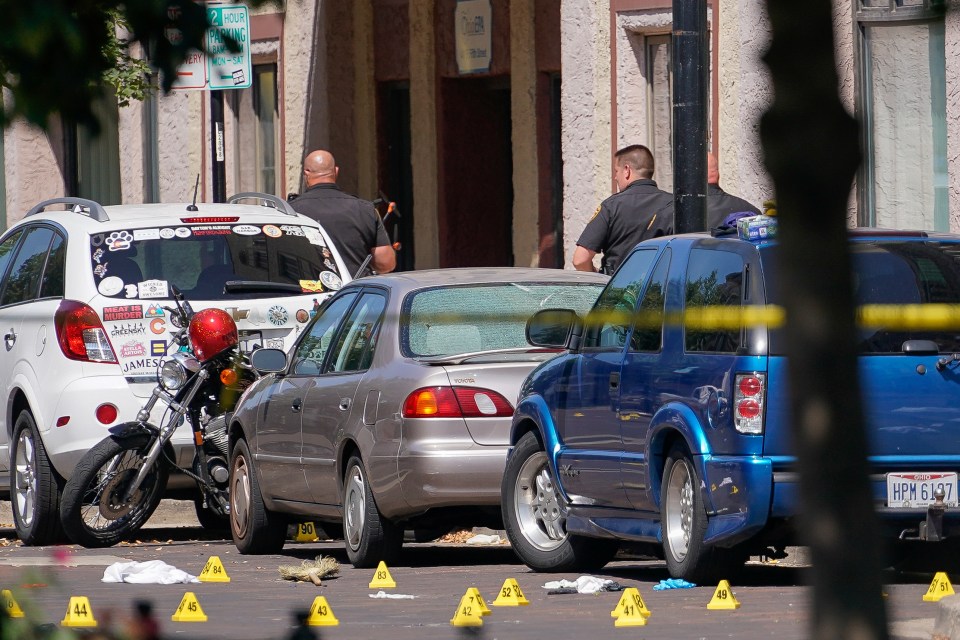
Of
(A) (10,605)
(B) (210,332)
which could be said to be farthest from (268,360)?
(A) (10,605)

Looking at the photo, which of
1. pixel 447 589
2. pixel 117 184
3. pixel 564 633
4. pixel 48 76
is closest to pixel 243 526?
pixel 447 589

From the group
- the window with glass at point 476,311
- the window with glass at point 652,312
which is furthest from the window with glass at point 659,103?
the window with glass at point 652,312

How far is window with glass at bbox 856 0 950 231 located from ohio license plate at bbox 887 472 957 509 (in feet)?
22.3

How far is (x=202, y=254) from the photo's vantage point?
11586 mm

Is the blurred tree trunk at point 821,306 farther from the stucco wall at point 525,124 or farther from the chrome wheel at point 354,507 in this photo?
the stucco wall at point 525,124

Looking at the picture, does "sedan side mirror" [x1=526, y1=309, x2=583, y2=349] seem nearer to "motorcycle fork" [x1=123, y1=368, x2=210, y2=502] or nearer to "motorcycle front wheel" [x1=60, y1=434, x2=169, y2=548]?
"motorcycle fork" [x1=123, y1=368, x2=210, y2=502]

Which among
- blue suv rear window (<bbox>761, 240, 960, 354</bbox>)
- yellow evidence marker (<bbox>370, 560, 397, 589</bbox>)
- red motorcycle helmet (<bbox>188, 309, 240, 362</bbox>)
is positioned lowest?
yellow evidence marker (<bbox>370, 560, 397, 589</bbox>)

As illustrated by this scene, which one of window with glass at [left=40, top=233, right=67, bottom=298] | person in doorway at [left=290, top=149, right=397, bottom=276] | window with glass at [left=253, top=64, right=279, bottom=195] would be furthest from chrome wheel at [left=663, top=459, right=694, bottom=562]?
window with glass at [left=253, top=64, right=279, bottom=195]

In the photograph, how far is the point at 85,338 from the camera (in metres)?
11.1

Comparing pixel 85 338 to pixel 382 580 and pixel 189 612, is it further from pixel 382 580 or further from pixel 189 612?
pixel 189 612

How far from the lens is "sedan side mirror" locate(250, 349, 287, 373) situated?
10.4m

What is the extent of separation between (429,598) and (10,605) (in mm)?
4369

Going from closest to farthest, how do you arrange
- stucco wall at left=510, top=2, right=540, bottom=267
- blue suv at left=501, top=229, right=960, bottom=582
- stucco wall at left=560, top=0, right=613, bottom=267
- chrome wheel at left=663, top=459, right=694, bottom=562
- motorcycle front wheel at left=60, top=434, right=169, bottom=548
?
blue suv at left=501, top=229, right=960, bottom=582
chrome wheel at left=663, top=459, right=694, bottom=562
motorcycle front wheel at left=60, top=434, right=169, bottom=548
stucco wall at left=560, top=0, right=613, bottom=267
stucco wall at left=510, top=2, right=540, bottom=267

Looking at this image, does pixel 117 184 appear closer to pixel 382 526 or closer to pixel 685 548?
pixel 382 526
